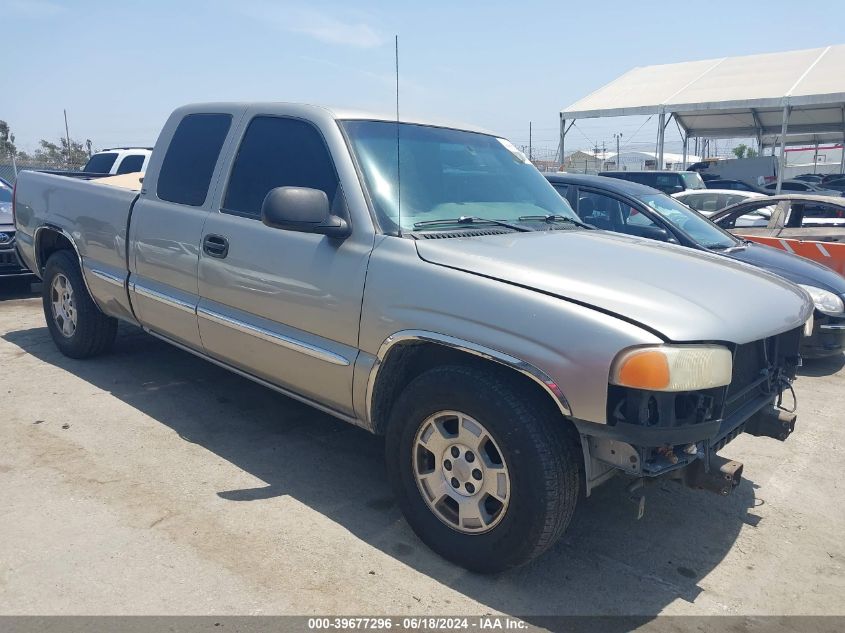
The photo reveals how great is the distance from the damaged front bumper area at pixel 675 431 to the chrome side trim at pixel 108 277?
3.54m

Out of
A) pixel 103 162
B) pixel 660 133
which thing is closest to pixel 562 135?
pixel 660 133

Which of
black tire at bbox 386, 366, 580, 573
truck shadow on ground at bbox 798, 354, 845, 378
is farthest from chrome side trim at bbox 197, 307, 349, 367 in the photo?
truck shadow on ground at bbox 798, 354, 845, 378

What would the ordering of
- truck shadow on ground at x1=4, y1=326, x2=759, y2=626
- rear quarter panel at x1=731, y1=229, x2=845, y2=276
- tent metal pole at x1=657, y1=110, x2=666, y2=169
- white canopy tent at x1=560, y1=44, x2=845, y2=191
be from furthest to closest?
tent metal pole at x1=657, y1=110, x2=666, y2=169, white canopy tent at x1=560, y1=44, x2=845, y2=191, rear quarter panel at x1=731, y1=229, x2=845, y2=276, truck shadow on ground at x1=4, y1=326, x2=759, y2=626

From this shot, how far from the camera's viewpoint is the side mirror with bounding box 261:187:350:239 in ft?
10.6

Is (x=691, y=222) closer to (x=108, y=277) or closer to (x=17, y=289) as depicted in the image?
(x=108, y=277)

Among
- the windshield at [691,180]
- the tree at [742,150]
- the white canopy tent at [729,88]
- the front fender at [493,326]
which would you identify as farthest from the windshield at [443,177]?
the tree at [742,150]

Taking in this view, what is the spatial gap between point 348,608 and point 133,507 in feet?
4.37

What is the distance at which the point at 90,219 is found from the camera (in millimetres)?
5148

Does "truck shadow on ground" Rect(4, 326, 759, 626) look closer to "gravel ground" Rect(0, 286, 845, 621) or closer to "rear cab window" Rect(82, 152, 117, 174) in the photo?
"gravel ground" Rect(0, 286, 845, 621)

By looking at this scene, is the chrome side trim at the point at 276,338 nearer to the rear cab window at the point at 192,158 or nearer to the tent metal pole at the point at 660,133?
the rear cab window at the point at 192,158

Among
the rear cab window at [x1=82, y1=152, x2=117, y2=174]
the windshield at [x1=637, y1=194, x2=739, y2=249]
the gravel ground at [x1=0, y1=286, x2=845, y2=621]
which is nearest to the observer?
the gravel ground at [x1=0, y1=286, x2=845, y2=621]

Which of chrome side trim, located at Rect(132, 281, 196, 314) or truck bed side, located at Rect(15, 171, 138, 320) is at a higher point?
truck bed side, located at Rect(15, 171, 138, 320)

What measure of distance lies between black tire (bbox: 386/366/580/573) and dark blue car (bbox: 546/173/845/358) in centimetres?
427

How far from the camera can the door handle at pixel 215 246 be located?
3963mm
